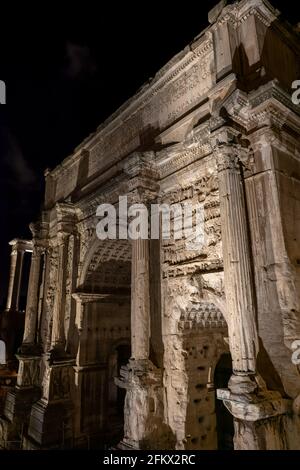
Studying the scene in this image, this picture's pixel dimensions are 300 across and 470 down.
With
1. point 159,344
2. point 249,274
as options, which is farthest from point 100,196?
point 249,274

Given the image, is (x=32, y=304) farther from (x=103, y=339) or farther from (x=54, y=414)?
(x=54, y=414)

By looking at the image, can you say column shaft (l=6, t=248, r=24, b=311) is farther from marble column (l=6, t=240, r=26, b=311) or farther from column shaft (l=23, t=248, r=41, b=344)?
column shaft (l=23, t=248, r=41, b=344)

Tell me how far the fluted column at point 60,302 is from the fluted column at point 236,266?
19.0ft

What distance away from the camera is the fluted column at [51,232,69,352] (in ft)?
28.5

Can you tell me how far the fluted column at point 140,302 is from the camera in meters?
5.77

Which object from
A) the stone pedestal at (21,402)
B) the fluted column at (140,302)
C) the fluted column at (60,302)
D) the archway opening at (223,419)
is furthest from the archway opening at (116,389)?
the fluted column at (140,302)

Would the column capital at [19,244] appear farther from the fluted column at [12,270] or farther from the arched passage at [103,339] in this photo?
the arched passage at [103,339]

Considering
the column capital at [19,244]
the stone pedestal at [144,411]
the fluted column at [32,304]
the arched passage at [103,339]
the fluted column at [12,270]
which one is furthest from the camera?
the fluted column at [12,270]

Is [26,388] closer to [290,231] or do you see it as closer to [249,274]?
[249,274]

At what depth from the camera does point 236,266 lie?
4.39 m

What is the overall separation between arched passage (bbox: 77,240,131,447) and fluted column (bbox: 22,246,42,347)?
2.43 metres

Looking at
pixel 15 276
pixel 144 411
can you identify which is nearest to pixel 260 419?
pixel 144 411

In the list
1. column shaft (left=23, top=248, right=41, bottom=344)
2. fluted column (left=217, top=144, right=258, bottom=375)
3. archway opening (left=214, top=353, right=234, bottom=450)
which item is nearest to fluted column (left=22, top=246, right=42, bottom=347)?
column shaft (left=23, top=248, right=41, bottom=344)

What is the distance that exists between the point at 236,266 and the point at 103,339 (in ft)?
19.8
